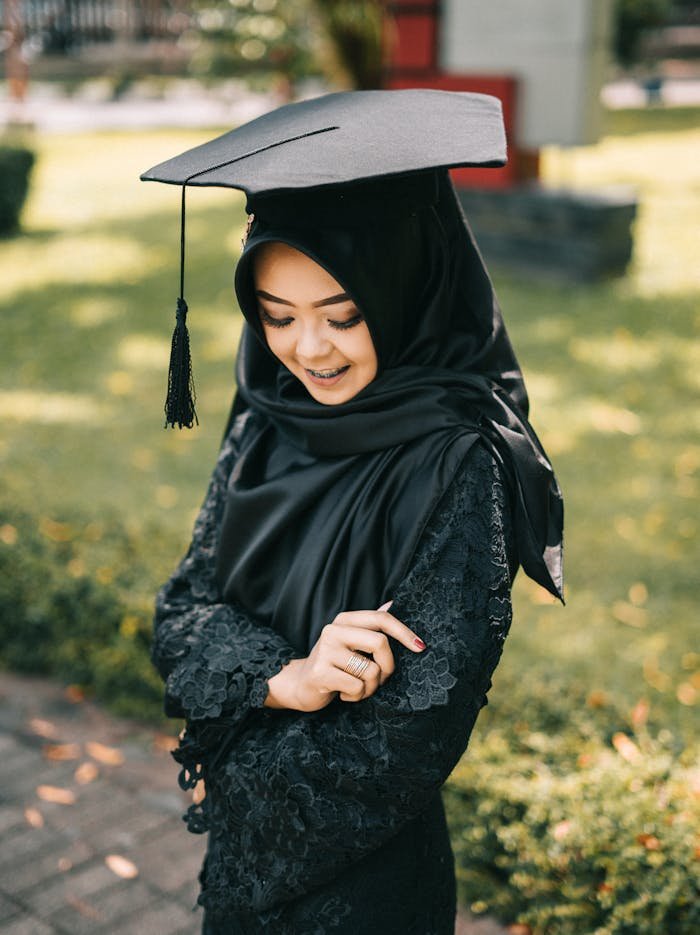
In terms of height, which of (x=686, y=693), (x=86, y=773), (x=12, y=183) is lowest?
(x=86, y=773)

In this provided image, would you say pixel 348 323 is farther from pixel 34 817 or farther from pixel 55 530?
pixel 55 530

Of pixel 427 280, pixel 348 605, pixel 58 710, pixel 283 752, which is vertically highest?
pixel 427 280

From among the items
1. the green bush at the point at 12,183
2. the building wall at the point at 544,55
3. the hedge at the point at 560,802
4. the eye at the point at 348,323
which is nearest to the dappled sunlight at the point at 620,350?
the building wall at the point at 544,55

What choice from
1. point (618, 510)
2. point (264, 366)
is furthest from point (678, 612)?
point (264, 366)

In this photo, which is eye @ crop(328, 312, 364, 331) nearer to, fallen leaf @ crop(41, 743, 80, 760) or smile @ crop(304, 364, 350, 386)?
smile @ crop(304, 364, 350, 386)

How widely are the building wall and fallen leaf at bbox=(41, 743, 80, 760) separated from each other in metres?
6.25

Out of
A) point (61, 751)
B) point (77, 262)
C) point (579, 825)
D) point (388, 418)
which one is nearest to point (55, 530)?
point (61, 751)

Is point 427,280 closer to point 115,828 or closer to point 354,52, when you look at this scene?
point 115,828

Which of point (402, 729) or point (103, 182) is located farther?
point (103, 182)

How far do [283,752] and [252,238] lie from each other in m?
0.82

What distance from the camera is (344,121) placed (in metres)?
1.73

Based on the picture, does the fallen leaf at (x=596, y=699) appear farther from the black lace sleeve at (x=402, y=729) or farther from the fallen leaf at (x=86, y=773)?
the black lace sleeve at (x=402, y=729)

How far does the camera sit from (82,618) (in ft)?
14.4

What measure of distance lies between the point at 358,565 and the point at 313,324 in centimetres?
39
